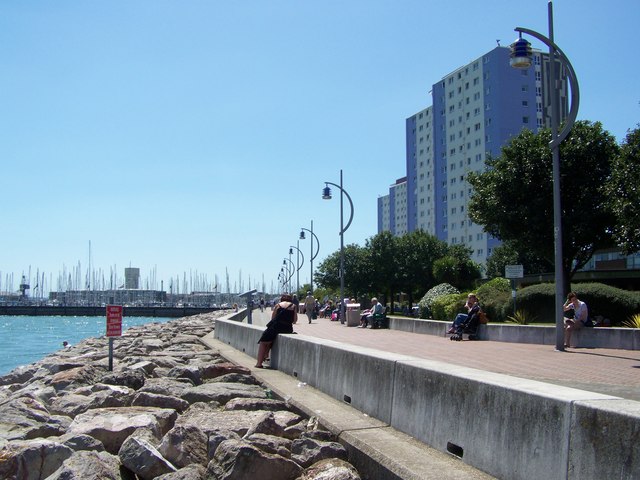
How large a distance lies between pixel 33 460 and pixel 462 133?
318 feet

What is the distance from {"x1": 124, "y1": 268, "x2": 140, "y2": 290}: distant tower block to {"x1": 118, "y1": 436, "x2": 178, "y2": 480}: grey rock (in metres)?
159

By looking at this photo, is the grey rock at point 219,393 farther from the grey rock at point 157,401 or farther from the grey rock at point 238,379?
the grey rock at point 238,379

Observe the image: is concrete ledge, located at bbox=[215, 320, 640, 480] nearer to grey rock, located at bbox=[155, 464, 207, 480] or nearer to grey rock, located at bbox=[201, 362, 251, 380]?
grey rock, located at bbox=[155, 464, 207, 480]

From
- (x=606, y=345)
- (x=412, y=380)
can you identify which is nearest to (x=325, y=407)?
(x=412, y=380)

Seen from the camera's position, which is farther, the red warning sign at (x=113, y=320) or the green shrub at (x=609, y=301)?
the green shrub at (x=609, y=301)

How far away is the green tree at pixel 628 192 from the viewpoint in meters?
22.8

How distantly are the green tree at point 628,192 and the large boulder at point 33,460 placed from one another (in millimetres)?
20592

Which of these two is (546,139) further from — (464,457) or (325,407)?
(464,457)

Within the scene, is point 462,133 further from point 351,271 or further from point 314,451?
point 314,451

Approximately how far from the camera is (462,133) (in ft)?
325

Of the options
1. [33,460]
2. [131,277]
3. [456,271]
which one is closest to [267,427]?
[33,460]

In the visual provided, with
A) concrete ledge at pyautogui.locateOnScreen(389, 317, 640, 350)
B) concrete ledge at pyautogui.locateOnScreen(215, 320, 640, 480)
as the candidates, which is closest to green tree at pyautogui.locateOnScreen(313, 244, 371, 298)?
concrete ledge at pyautogui.locateOnScreen(389, 317, 640, 350)

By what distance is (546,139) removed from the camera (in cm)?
3256

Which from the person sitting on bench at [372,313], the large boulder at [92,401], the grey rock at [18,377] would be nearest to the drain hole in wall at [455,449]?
the large boulder at [92,401]
